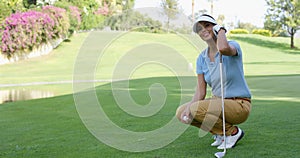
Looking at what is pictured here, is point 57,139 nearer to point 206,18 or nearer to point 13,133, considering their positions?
point 13,133

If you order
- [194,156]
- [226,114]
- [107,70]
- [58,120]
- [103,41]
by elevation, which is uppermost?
[103,41]

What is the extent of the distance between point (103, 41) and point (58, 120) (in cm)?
224

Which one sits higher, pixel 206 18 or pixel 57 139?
pixel 206 18

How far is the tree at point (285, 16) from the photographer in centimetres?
4692

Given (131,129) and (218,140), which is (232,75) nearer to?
(218,140)

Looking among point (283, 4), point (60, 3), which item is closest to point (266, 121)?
point (60, 3)

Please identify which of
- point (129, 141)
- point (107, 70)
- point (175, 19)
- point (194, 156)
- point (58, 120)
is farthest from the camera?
point (107, 70)

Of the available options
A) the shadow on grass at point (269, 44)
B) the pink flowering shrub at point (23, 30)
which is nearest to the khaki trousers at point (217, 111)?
the pink flowering shrub at point (23, 30)

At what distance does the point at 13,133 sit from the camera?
7238 mm

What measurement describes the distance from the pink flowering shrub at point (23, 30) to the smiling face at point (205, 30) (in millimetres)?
32098

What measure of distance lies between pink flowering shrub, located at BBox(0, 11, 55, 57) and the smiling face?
105ft

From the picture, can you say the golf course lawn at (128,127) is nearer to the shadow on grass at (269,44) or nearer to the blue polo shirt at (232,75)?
the blue polo shirt at (232,75)

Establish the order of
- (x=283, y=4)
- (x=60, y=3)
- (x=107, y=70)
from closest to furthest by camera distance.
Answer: (x=107, y=70) < (x=60, y=3) < (x=283, y=4)

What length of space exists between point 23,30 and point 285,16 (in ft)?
89.4
